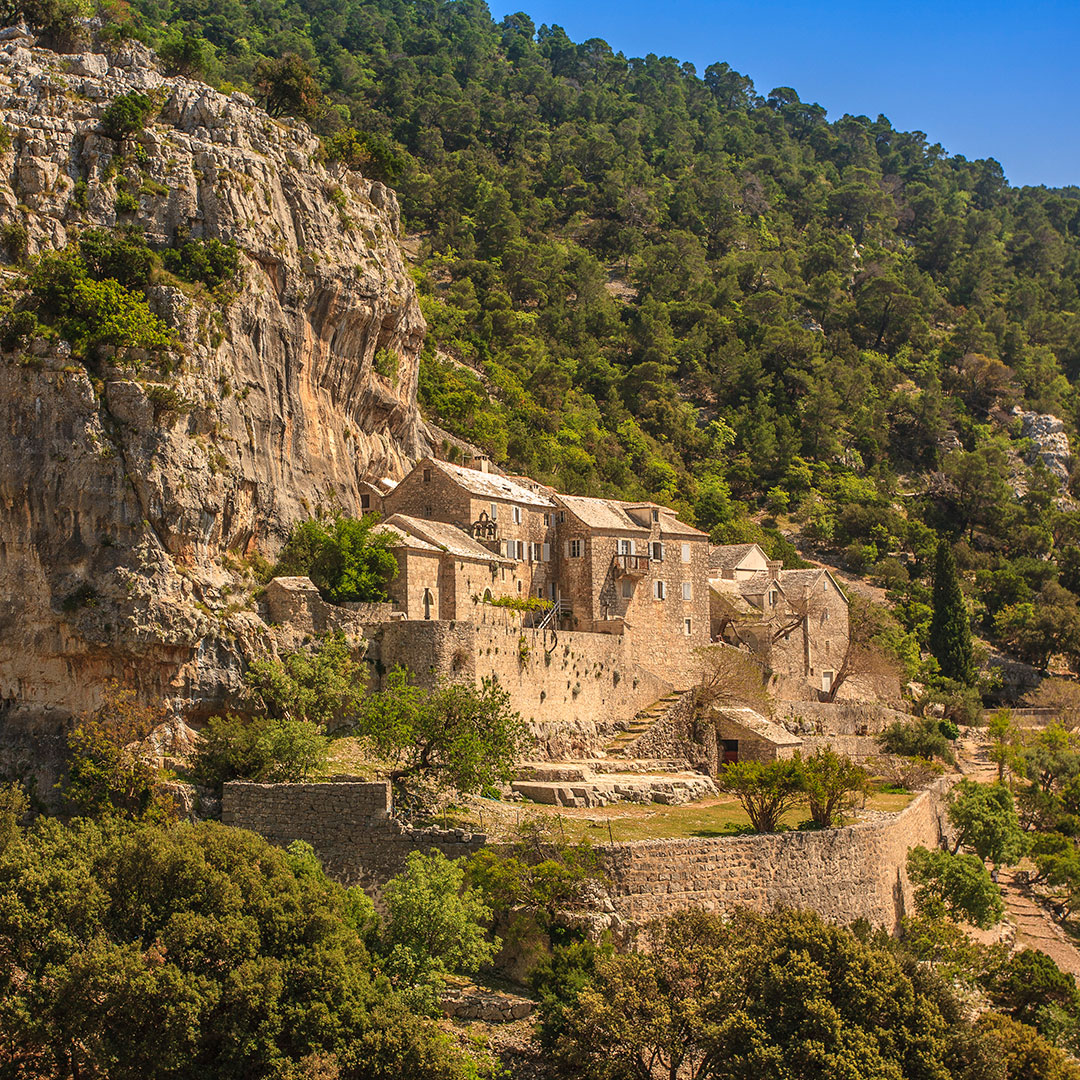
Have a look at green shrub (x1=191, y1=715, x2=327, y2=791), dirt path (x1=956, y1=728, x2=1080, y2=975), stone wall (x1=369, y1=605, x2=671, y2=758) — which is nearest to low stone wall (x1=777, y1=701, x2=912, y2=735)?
stone wall (x1=369, y1=605, x2=671, y2=758)

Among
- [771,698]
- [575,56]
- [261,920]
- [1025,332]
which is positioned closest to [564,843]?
[261,920]

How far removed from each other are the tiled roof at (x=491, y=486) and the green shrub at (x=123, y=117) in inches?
712

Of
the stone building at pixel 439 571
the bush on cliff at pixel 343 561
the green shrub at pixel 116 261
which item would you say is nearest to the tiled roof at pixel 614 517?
the stone building at pixel 439 571

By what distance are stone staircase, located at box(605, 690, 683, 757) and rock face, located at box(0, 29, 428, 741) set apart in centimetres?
1494

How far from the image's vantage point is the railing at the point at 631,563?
56844mm

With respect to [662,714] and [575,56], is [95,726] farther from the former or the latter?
[575,56]

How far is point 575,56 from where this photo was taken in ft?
620

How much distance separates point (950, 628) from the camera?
82688 mm

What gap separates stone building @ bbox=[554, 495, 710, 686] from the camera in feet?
184

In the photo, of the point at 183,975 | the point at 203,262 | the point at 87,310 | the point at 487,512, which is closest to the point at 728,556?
the point at 487,512

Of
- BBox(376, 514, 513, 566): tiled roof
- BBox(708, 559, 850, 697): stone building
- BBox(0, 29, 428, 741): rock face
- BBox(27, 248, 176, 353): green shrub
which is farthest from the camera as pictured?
BBox(708, 559, 850, 697): stone building

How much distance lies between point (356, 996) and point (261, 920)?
267 centimetres

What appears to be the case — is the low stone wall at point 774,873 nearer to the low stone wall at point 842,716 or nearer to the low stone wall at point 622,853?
the low stone wall at point 622,853

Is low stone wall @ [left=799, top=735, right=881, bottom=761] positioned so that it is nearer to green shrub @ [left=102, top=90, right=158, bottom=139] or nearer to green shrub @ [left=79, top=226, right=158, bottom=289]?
green shrub @ [left=79, top=226, right=158, bottom=289]
